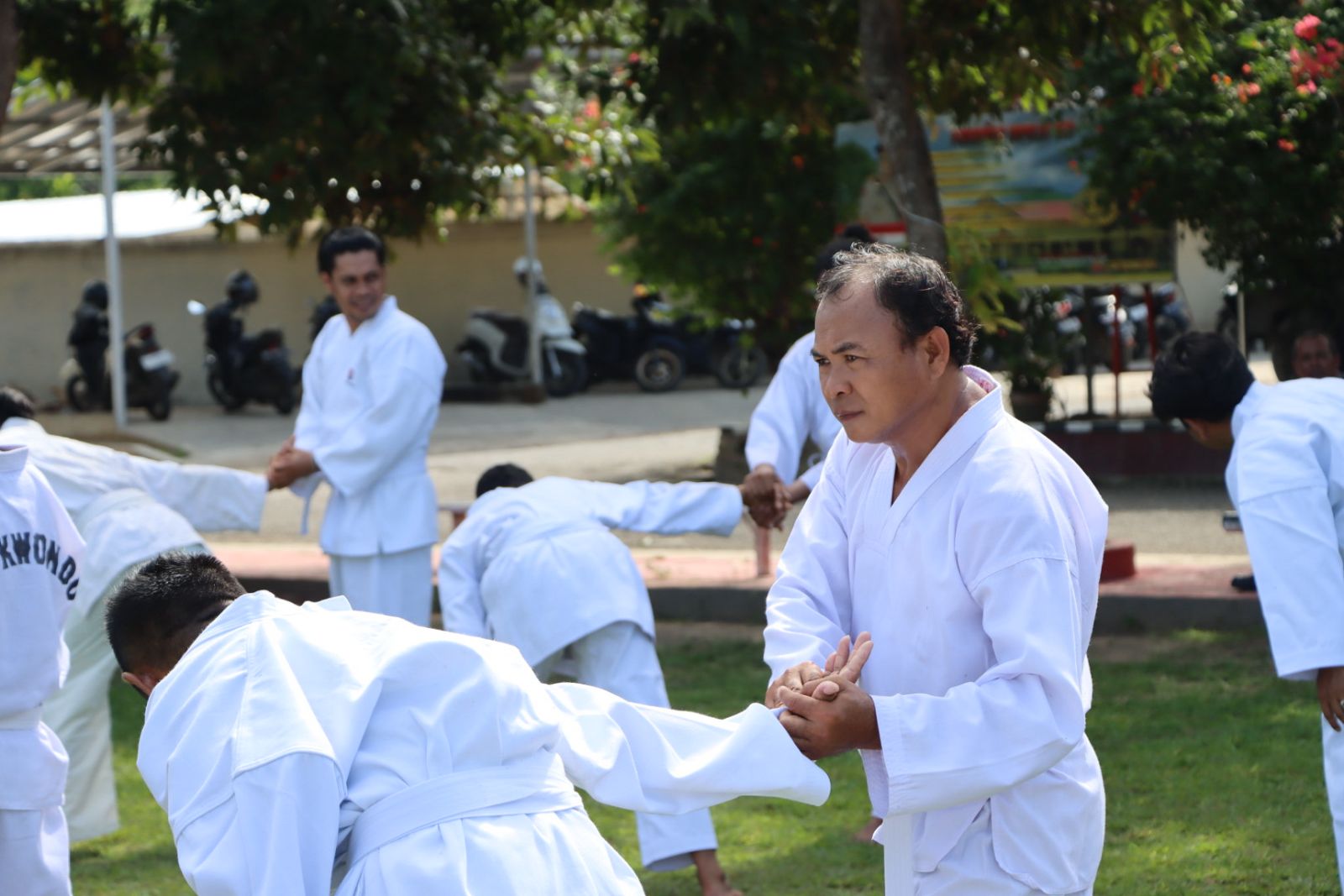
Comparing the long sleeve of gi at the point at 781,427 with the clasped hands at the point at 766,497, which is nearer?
the clasped hands at the point at 766,497

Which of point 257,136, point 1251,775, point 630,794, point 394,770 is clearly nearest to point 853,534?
point 630,794

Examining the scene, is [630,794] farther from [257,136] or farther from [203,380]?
[203,380]

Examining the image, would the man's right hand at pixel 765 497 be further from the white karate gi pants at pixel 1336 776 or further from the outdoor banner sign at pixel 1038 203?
the outdoor banner sign at pixel 1038 203

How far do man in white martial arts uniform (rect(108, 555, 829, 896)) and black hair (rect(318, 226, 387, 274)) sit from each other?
3.71 meters

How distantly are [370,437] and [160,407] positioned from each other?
1262cm

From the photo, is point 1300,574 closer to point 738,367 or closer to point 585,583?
point 585,583

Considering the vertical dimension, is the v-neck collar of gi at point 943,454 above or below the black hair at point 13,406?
above

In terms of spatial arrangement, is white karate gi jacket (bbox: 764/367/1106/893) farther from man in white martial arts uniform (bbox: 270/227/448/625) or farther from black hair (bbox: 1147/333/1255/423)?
man in white martial arts uniform (bbox: 270/227/448/625)

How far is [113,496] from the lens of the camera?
577 cm

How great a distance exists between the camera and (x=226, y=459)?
1563 centimetres

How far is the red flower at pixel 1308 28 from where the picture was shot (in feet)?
33.9

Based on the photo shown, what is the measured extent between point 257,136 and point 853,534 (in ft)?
20.6

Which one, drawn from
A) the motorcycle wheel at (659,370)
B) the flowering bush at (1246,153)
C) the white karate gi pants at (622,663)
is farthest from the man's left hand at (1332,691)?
the motorcycle wheel at (659,370)

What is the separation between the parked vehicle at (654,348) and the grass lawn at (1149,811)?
44.5 feet
